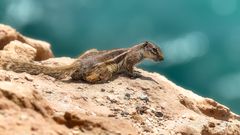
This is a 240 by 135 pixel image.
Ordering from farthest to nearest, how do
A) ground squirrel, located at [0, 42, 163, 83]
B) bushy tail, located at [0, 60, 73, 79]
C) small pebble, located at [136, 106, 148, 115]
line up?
ground squirrel, located at [0, 42, 163, 83], bushy tail, located at [0, 60, 73, 79], small pebble, located at [136, 106, 148, 115]

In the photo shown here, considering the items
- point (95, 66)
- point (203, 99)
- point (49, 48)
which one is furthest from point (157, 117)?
point (49, 48)

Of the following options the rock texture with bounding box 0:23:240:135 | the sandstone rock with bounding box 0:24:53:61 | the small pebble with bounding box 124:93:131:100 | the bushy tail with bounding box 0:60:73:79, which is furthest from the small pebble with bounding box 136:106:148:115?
Result: the sandstone rock with bounding box 0:24:53:61

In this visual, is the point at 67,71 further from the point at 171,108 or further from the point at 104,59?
the point at 171,108

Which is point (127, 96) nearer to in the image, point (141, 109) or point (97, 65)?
point (141, 109)

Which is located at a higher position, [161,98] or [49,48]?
[49,48]

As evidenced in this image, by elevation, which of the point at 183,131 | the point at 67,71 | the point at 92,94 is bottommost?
the point at 183,131

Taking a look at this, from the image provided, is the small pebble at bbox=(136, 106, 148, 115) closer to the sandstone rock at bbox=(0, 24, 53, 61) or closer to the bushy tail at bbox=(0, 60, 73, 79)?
the bushy tail at bbox=(0, 60, 73, 79)

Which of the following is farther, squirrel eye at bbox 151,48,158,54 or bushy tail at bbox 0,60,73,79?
squirrel eye at bbox 151,48,158,54

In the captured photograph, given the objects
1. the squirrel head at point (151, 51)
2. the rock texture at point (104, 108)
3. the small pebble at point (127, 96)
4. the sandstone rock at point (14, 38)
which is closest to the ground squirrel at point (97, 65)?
the squirrel head at point (151, 51)
